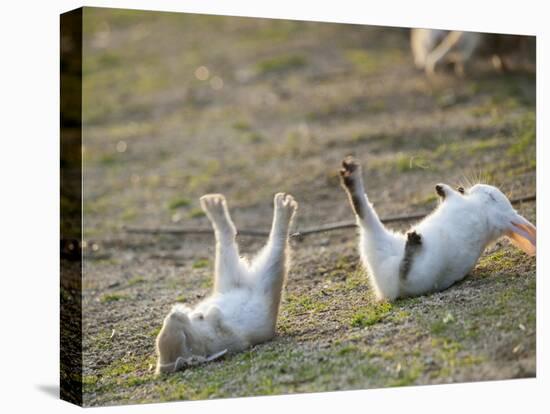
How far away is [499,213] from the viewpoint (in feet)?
19.6

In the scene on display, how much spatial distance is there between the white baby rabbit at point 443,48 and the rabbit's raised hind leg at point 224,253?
24.8ft

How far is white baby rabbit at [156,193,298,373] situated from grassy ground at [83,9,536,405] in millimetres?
125

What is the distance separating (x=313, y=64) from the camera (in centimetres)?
1515

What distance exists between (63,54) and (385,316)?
2.80m

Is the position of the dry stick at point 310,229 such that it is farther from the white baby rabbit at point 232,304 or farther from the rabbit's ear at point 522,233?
the rabbit's ear at point 522,233

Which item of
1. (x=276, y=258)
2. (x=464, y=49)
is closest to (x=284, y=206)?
(x=276, y=258)

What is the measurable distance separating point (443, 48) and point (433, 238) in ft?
25.5

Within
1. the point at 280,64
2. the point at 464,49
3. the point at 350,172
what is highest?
the point at 280,64

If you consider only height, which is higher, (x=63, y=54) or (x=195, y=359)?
(x=63, y=54)

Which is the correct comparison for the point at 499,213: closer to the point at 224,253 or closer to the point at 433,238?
the point at 433,238

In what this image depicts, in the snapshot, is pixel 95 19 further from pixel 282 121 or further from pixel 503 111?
pixel 503 111

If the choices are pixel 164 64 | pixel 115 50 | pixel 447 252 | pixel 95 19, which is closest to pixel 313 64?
pixel 164 64

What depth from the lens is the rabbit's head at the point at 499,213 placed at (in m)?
5.95

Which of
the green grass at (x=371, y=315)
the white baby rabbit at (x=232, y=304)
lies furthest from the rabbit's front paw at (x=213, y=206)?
the green grass at (x=371, y=315)
